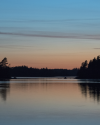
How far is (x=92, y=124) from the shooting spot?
51.4 feet

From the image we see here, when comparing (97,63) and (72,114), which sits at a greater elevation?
(97,63)

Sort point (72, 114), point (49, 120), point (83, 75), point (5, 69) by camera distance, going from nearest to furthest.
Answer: point (49, 120)
point (72, 114)
point (5, 69)
point (83, 75)

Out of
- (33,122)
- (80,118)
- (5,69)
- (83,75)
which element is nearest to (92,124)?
(80,118)

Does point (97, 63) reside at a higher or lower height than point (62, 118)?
higher

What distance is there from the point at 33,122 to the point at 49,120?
45.9 inches

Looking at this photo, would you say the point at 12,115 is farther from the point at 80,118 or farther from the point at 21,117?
the point at 80,118

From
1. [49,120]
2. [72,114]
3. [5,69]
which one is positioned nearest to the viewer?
[49,120]

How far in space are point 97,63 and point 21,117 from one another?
16155 cm

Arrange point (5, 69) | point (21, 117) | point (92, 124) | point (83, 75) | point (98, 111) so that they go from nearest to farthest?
point (92, 124)
point (21, 117)
point (98, 111)
point (5, 69)
point (83, 75)

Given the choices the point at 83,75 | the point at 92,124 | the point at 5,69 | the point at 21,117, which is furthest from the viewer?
the point at 83,75

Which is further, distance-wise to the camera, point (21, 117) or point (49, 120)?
point (21, 117)

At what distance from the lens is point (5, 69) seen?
168500mm

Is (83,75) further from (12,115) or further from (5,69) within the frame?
(12,115)

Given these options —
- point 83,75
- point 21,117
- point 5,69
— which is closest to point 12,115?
point 21,117
